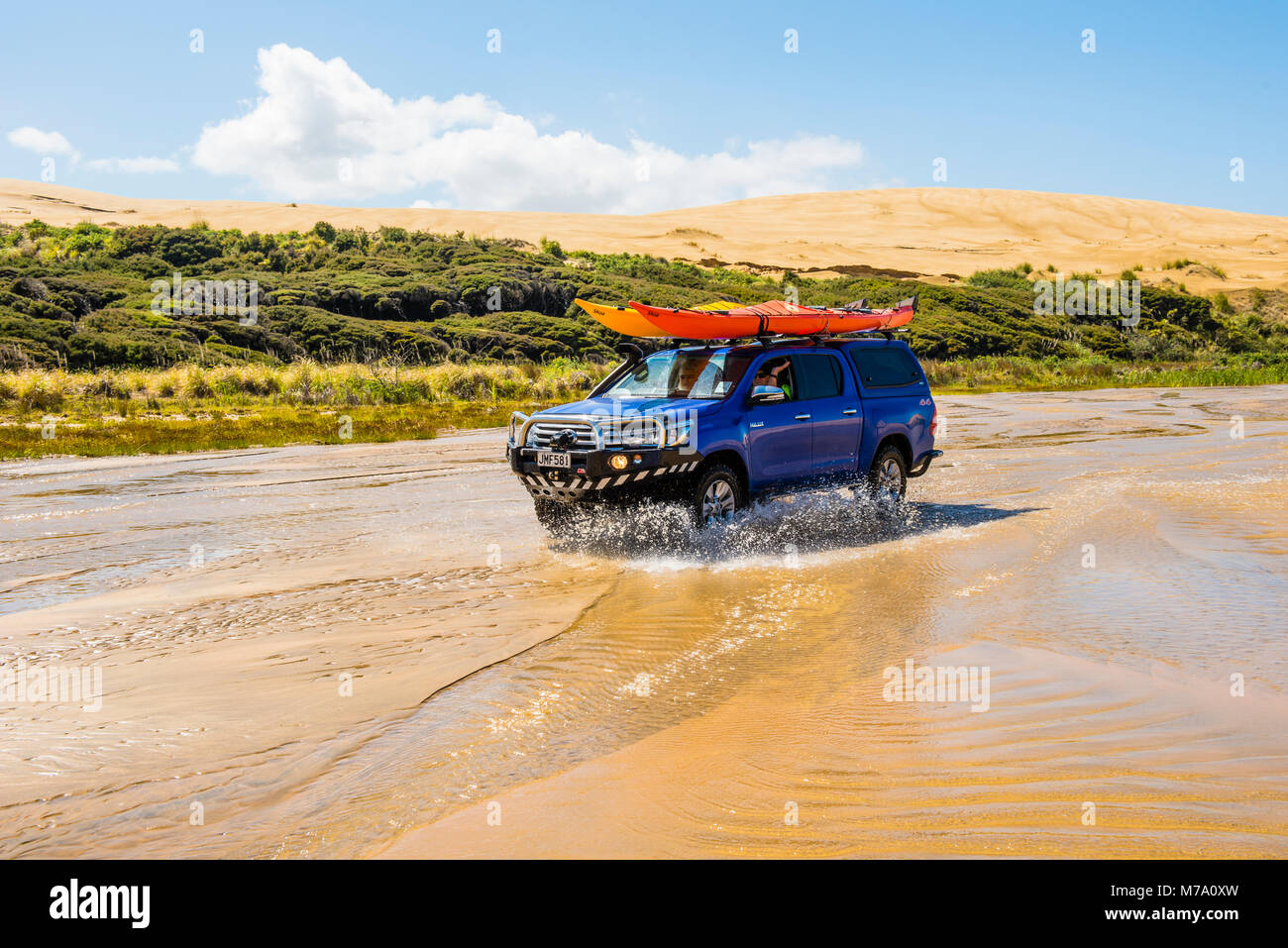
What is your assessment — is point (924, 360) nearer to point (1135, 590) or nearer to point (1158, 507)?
point (1158, 507)

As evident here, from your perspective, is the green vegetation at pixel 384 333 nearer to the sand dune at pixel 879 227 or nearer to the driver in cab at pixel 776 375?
the sand dune at pixel 879 227

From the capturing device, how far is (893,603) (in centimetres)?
810

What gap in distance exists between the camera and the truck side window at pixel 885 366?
12.2m

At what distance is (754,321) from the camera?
1173 centimetres

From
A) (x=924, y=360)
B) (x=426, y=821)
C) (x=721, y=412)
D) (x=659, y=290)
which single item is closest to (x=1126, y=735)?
(x=426, y=821)

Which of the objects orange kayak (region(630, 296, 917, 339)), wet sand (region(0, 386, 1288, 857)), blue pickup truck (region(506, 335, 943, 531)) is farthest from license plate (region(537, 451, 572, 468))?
orange kayak (region(630, 296, 917, 339))

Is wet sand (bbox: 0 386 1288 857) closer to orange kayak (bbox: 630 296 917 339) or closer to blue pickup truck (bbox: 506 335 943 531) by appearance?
blue pickup truck (bbox: 506 335 943 531)

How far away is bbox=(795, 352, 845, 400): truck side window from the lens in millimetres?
11352

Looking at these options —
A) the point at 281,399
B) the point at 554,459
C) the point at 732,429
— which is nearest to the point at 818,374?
the point at 732,429

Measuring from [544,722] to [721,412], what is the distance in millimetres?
5265

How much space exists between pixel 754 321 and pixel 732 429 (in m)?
1.94

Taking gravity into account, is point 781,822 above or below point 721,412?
below

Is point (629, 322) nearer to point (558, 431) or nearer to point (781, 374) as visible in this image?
point (781, 374)

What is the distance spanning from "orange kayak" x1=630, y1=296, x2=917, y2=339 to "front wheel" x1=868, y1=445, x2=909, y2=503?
5.26 feet
